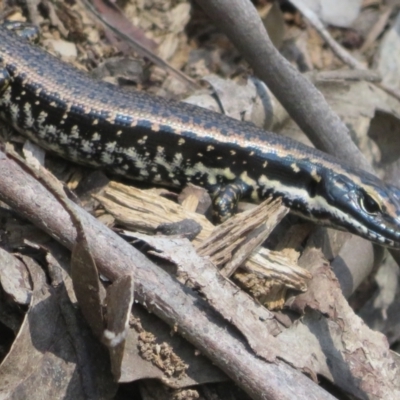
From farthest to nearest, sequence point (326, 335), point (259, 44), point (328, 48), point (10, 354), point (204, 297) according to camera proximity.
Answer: point (328, 48), point (259, 44), point (326, 335), point (204, 297), point (10, 354)

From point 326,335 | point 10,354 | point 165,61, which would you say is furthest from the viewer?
point 165,61

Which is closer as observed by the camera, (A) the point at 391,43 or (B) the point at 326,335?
(B) the point at 326,335

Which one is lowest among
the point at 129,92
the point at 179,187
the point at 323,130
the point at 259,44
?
the point at 179,187

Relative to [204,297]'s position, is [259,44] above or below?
above

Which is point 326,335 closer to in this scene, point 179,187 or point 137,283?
point 137,283

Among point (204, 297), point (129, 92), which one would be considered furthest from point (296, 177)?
point (204, 297)

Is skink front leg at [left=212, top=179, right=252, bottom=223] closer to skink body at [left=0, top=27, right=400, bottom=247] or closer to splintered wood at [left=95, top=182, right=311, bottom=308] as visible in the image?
skink body at [left=0, top=27, right=400, bottom=247]

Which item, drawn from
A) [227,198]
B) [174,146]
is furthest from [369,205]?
[174,146]
